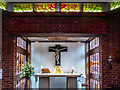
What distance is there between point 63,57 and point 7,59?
5.30 meters

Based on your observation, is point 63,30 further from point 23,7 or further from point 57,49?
point 57,49

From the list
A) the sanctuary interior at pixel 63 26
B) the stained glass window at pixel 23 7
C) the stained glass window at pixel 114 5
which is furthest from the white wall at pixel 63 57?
the stained glass window at pixel 114 5

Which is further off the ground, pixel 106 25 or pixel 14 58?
pixel 106 25

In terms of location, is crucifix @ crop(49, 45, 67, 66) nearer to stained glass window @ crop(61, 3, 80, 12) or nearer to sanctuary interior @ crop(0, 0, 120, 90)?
sanctuary interior @ crop(0, 0, 120, 90)

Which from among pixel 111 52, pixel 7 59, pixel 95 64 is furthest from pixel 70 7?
pixel 95 64

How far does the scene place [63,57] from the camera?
11648mm

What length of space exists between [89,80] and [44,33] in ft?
14.8

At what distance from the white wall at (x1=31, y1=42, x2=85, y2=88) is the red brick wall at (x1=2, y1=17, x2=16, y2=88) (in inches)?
190

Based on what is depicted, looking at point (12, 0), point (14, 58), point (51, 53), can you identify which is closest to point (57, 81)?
point (51, 53)

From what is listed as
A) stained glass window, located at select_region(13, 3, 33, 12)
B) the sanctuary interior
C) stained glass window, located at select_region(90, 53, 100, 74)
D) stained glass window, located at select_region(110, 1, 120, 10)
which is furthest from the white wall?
stained glass window, located at select_region(110, 1, 120, 10)

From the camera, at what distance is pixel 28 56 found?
1077cm

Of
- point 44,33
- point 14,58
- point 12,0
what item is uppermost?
point 12,0

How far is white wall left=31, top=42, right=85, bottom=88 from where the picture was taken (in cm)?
1152

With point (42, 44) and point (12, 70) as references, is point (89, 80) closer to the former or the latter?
point (42, 44)
